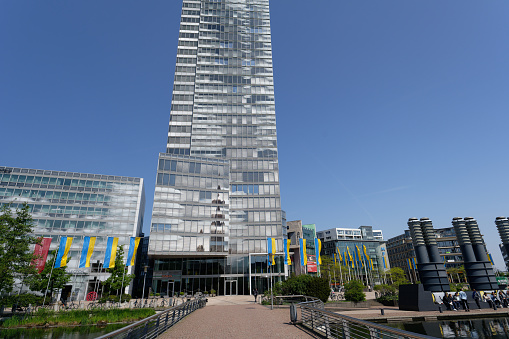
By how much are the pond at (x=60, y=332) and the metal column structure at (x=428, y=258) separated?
1144 inches

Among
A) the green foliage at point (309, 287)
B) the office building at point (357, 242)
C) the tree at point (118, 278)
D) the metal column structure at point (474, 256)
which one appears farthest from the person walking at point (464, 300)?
the office building at point (357, 242)

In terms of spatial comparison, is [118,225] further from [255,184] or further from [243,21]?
[243,21]

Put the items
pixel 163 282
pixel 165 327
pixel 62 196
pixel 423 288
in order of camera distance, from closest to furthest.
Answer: pixel 165 327 → pixel 423 288 → pixel 163 282 → pixel 62 196

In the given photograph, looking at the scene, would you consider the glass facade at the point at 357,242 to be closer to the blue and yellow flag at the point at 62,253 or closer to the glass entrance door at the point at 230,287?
the glass entrance door at the point at 230,287

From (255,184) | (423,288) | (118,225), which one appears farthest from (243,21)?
(423,288)

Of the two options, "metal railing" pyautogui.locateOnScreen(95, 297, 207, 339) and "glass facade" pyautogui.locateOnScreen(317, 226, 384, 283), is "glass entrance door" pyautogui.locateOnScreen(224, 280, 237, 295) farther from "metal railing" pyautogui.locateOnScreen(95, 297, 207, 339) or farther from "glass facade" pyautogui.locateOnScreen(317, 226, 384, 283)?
"glass facade" pyautogui.locateOnScreen(317, 226, 384, 283)

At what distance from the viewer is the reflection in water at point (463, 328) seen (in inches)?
667

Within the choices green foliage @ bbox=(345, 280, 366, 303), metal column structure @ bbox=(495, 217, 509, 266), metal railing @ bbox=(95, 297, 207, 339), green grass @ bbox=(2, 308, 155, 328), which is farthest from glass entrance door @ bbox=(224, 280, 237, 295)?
metal column structure @ bbox=(495, 217, 509, 266)

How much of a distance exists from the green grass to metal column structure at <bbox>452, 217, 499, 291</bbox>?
109 feet

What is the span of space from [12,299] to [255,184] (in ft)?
164

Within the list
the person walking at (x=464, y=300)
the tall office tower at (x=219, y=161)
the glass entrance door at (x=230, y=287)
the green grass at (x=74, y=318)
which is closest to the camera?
the green grass at (x=74, y=318)

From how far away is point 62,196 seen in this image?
63.0 metres

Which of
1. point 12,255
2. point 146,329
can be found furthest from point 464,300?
point 12,255

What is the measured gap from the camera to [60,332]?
71.5 feet
